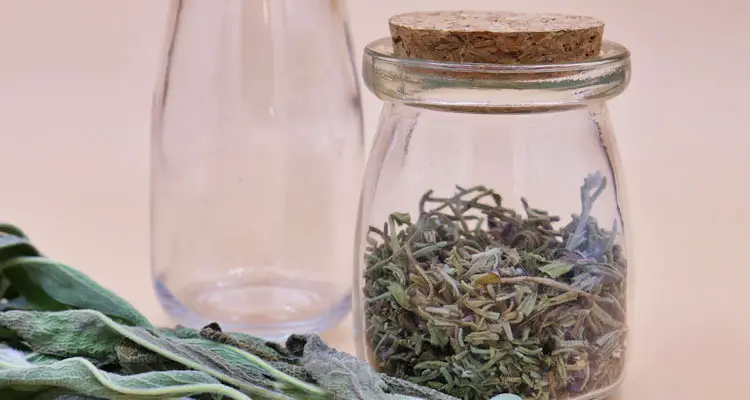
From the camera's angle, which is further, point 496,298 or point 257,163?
point 257,163

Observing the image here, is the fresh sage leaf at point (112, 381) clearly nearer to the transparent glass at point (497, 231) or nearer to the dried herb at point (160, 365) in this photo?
the dried herb at point (160, 365)

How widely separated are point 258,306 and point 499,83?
350 mm

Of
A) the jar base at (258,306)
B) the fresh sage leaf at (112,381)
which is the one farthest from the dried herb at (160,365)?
the jar base at (258,306)

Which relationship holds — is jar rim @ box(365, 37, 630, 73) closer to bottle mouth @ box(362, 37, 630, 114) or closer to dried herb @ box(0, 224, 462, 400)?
bottle mouth @ box(362, 37, 630, 114)

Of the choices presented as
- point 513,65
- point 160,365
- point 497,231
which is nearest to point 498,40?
point 513,65

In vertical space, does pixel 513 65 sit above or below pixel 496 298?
above

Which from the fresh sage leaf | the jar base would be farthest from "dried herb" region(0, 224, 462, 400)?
the jar base

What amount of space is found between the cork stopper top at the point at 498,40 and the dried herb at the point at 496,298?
0.09 m

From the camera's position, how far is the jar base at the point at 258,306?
2.77 ft

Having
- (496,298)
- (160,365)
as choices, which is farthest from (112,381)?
(496,298)

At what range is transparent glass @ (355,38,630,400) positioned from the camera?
61 cm

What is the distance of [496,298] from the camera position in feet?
2.00

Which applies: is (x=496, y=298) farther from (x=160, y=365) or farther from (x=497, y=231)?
(x=160, y=365)

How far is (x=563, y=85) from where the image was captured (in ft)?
2.01
